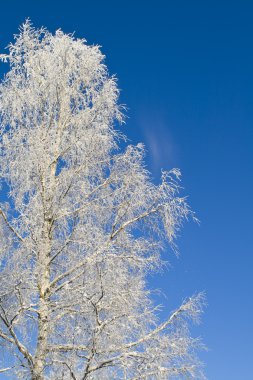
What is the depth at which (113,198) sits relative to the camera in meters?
10.3

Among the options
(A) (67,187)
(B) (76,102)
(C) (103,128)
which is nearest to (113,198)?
(A) (67,187)

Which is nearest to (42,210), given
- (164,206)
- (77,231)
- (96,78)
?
(77,231)

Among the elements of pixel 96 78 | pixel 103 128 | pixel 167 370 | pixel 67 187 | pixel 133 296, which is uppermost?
pixel 96 78

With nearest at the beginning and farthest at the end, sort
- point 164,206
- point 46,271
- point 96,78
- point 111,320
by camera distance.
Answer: point 111,320 < point 46,271 < point 164,206 < point 96,78

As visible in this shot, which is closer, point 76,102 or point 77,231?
point 77,231

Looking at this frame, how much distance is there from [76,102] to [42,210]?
294 centimetres

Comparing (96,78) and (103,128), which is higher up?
(96,78)

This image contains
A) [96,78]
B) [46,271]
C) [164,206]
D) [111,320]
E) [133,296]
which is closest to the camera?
[111,320]

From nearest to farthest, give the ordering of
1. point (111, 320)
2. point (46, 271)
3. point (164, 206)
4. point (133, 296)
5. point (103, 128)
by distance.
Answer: point (111, 320) < point (133, 296) < point (46, 271) < point (164, 206) < point (103, 128)

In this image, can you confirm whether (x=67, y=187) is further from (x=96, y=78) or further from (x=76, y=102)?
(x=96, y=78)

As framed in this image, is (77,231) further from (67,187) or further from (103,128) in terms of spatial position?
(103,128)

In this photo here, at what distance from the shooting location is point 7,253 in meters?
9.70

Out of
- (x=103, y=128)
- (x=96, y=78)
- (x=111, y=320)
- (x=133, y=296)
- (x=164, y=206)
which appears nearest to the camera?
(x=111, y=320)

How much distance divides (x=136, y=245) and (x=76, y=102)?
350 cm
